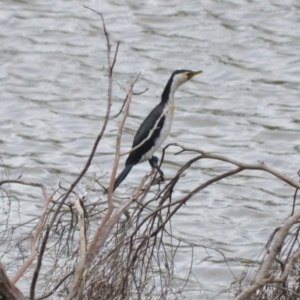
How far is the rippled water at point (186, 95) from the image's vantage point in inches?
363

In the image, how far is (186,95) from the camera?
11.2 meters

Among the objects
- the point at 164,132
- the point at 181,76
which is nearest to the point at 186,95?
the point at 181,76

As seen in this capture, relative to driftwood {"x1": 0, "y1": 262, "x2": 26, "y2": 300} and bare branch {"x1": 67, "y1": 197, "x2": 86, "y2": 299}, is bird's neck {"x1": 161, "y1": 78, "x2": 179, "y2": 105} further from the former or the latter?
driftwood {"x1": 0, "y1": 262, "x2": 26, "y2": 300}

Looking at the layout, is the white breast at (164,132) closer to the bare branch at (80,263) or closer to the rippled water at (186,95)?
the rippled water at (186,95)

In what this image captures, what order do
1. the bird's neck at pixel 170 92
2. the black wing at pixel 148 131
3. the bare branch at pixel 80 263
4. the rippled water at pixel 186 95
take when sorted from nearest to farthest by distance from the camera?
the bare branch at pixel 80 263
the black wing at pixel 148 131
the bird's neck at pixel 170 92
the rippled water at pixel 186 95

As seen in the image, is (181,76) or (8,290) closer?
(8,290)

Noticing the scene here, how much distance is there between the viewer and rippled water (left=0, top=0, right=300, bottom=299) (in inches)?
363

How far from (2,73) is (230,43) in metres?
2.42

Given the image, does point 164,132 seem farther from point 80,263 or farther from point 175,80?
point 80,263

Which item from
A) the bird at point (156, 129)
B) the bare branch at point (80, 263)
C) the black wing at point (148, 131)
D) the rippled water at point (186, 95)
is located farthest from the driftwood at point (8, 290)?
the rippled water at point (186, 95)

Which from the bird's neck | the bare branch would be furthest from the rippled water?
the bare branch

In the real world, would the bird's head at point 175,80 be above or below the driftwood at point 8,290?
above

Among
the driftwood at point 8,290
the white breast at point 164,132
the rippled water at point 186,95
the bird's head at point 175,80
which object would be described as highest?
the bird's head at point 175,80

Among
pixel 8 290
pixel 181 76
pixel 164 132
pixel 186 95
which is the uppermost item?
pixel 181 76
